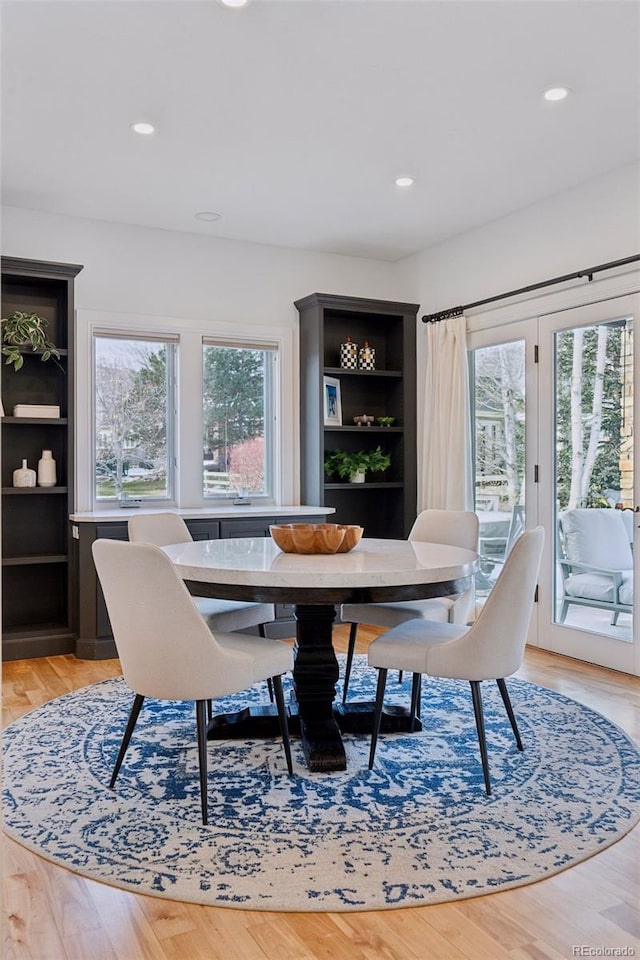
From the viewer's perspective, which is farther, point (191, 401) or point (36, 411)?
point (191, 401)

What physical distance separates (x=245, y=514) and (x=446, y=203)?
2.30 metres

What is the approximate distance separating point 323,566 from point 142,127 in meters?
2.31

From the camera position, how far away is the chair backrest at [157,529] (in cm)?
360

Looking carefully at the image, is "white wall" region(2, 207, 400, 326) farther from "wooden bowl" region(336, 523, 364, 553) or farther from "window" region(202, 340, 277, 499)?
"wooden bowl" region(336, 523, 364, 553)

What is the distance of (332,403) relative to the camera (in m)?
5.53

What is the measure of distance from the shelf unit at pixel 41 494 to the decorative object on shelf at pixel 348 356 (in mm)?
1933

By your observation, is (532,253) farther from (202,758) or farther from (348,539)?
(202,758)

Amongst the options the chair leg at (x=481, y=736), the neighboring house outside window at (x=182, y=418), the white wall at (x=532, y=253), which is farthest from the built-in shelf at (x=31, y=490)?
the chair leg at (x=481, y=736)

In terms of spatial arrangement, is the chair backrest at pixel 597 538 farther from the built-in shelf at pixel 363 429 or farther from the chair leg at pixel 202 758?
the chair leg at pixel 202 758

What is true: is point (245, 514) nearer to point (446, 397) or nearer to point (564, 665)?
point (446, 397)

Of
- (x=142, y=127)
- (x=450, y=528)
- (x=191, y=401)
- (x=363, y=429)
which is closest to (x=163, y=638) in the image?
(x=450, y=528)

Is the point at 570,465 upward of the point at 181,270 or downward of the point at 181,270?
downward

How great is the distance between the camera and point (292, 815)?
7.80 ft

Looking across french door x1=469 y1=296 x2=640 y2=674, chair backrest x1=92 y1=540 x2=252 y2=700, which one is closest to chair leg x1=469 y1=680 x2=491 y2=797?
chair backrest x1=92 y1=540 x2=252 y2=700
